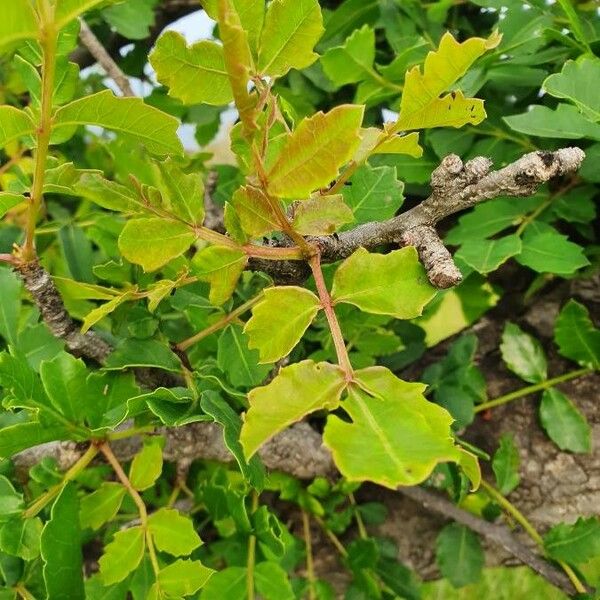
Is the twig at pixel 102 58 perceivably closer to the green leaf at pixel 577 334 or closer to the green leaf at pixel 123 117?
the green leaf at pixel 123 117

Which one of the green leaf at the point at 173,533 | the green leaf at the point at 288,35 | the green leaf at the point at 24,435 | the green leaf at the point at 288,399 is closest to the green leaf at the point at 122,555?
the green leaf at the point at 173,533

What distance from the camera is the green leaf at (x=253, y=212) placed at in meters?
0.44

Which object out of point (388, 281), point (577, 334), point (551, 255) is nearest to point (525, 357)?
point (577, 334)

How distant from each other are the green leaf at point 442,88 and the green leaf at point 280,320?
0.44 feet

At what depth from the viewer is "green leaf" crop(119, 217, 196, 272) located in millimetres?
484

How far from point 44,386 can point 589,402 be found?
70 cm

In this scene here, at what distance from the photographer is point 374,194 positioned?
2.16ft

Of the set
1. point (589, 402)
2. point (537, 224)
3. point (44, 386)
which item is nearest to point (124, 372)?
point (44, 386)

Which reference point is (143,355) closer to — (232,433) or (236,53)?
(232,433)

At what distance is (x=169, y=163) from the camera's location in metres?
0.50

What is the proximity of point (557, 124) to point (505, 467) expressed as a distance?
464 mm

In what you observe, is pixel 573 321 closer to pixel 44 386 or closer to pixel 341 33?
pixel 341 33

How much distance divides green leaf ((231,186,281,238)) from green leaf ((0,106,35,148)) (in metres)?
0.15

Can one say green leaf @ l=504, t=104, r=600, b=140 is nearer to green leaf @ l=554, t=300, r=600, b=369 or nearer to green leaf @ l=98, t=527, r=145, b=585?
green leaf @ l=554, t=300, r=600, b=369
